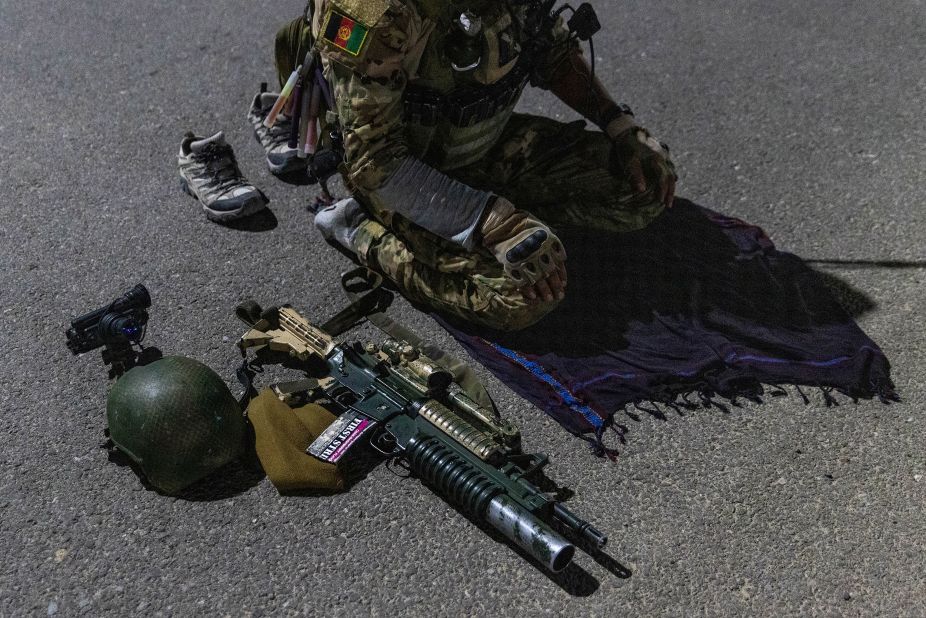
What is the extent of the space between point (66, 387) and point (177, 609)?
1116 mm

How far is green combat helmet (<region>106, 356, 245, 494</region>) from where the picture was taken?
9.50ft

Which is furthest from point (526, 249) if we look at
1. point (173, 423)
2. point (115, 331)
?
point (115, 331)

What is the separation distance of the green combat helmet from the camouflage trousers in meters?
1.02

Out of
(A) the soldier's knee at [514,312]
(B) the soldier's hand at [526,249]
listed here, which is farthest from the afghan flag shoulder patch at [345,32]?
(A) the soldier's knee at [514,312]

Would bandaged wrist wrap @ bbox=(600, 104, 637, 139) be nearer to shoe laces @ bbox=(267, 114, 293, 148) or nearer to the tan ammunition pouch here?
shoe laces @ bbox=(267, 114, 293, 148)

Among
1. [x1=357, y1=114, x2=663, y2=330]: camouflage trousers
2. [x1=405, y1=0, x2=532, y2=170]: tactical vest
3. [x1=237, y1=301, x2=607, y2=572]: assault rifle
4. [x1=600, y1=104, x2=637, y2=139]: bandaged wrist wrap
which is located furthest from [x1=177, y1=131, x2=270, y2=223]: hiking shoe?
[x1=600, y1=104, x2=637, y2=139]: bandaged wrist wrap

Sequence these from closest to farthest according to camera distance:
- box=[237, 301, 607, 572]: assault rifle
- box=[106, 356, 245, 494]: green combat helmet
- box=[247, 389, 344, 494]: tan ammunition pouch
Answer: box=[237, 301, 607, 572]: assault rifle, box=[106, 356, 245, 494]: green combat helmet, box=[247, 389, 344, 494]: tan ammunition pouch

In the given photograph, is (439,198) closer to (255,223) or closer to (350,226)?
(350,226)

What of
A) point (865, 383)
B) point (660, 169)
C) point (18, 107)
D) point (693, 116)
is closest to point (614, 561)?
point (865, 383)

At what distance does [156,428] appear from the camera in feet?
9.48

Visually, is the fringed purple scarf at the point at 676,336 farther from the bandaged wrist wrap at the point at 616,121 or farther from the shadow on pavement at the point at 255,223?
the shadow on pavement at the point at 255,223

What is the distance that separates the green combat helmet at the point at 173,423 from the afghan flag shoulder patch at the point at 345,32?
120cm

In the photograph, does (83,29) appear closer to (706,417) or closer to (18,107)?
(18,107)

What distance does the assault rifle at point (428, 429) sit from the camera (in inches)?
109
